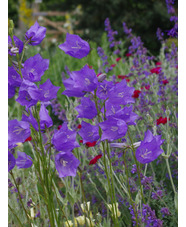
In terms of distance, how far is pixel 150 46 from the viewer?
4.70m

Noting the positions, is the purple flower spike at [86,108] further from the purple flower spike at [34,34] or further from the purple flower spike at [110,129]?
the purple flower spike at [34,34]

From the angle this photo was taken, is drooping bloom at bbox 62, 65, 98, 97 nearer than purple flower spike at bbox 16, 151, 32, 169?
Yes

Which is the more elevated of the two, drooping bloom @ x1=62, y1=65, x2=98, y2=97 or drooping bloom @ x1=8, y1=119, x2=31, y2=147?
drooping bloom @ x1=62, y1=65, x2=98, y2=97

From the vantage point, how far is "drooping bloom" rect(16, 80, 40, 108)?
40.6 inches

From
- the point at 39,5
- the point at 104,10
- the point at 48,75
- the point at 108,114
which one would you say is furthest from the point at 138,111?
the point at 39,5

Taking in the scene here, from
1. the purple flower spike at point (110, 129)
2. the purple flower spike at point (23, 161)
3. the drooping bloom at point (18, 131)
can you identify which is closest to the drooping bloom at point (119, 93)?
the purple flower spike at point (110, 129)

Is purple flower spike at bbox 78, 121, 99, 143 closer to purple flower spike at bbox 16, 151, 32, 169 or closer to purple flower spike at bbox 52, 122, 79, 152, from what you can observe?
purple flower spike at bbox 52, 122, 79, 152

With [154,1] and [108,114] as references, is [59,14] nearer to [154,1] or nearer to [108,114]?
[154,1]

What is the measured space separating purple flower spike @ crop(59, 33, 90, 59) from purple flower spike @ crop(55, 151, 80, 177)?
33 cm

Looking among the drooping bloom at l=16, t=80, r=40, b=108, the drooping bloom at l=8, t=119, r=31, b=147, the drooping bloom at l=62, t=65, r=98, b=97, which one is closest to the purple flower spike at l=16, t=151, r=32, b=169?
the drooping bloom at l=8, t=119, r=31, b=147

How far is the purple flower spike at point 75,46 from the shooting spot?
41.4 inches

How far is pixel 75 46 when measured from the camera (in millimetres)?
1062
